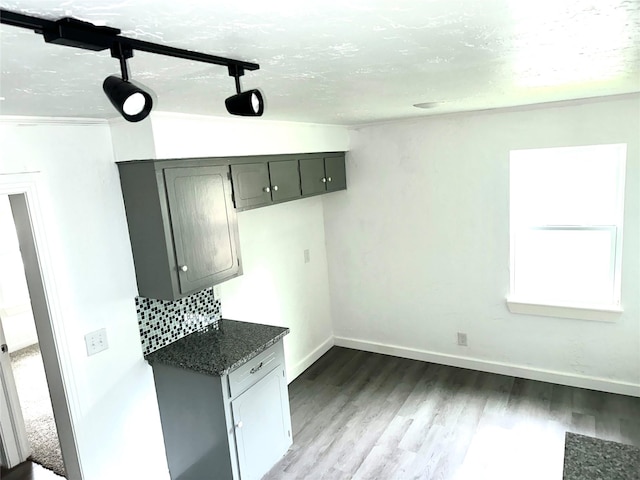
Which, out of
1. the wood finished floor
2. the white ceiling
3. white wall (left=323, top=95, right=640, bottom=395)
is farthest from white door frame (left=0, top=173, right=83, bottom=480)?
white wall (left=323, top=95, right=640, bottom=395)

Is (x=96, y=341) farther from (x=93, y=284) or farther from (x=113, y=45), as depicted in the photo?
(x=113, y=45)

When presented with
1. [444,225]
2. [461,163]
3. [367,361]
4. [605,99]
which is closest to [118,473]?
[367,361]

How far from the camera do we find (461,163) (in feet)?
12.0

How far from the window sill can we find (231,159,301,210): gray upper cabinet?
2.01m

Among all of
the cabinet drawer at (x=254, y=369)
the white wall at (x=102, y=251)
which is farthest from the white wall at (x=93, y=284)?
the cabinet drawer at (x=254, y=369)

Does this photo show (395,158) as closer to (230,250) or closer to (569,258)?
(569,258)

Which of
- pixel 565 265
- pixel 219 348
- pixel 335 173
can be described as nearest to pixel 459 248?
pixel 565 265

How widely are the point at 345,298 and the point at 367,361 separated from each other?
2.13 ft

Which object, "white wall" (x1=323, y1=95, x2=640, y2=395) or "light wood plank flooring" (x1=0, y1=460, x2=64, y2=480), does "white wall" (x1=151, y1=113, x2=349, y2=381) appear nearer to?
"white wall" (x1=323, y1=95, x2=640, y2=395)

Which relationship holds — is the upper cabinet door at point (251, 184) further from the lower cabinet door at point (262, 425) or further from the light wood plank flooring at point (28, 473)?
the light wood plank flooring at point (28, 473)

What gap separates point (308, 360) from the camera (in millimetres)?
4219

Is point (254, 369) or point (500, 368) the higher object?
point (254, 369)

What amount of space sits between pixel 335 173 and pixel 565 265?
2.02 meters

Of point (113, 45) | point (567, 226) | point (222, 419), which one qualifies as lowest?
point (222, 419)
